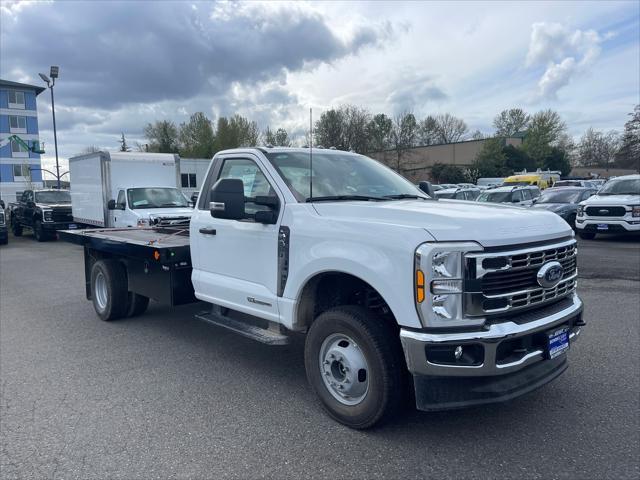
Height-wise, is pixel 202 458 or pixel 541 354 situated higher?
pixel 541 354

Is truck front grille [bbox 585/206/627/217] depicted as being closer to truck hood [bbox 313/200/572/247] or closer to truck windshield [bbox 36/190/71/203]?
truck hood [bbox 313/200/572/247]

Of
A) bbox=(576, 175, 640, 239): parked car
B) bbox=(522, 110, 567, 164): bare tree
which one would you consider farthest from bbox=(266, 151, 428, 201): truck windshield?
bbox=(522, 110, 567, 164): bare tree

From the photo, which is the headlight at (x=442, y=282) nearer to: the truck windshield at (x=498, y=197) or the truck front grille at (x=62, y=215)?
the truck windshield at (x=498, y=197)

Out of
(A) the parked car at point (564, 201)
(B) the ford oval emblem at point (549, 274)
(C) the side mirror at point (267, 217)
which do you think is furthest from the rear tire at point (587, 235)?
(C) the side mirror at point (267, 217)

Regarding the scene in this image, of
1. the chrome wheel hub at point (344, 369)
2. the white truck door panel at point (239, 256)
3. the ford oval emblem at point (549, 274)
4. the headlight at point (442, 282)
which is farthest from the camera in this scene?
the white truck door panel at point (239, 256)

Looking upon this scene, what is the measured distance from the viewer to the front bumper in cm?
324

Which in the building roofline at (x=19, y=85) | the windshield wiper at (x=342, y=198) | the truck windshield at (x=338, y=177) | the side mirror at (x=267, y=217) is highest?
the building roofline at (x=19, y=85)

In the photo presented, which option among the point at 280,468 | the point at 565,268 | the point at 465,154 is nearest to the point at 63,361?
the point at 280,468

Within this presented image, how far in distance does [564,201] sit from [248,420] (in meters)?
17.4

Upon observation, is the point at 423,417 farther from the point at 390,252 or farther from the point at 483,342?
the point at 390,252

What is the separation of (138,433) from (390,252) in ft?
7.57

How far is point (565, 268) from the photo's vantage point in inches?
152

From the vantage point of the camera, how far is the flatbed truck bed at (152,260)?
18.7ft

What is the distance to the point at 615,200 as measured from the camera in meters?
15.1
